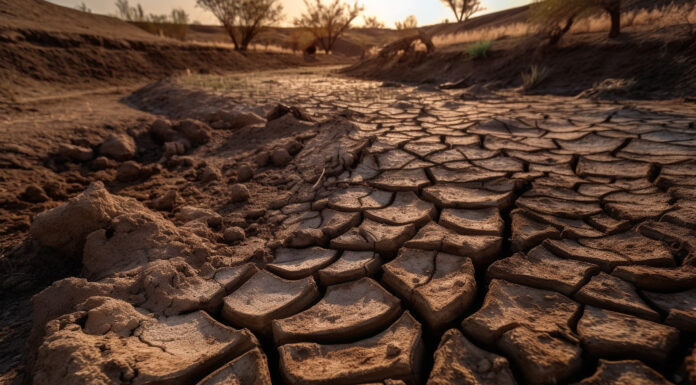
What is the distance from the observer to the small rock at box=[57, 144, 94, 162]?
8.04ft

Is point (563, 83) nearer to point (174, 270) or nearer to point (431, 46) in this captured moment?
point (431, 46)

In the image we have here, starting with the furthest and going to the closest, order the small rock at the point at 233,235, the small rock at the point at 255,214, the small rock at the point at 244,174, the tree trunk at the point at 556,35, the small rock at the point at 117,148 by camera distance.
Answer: the tree trunk at the point at 556,35 → the small rock at the point at 117,148 → the small rock at the point at 244,174 → the small rock at the point at 255,214 → the small rock at the point at 233,235

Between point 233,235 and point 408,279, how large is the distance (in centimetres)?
88

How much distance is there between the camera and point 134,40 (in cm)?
852

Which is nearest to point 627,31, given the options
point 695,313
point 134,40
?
point 695,313

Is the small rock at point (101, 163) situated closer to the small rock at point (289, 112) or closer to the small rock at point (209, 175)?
the small rock at point (209, 175)

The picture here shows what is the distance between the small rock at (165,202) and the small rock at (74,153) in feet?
3.90

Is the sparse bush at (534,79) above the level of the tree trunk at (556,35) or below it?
below

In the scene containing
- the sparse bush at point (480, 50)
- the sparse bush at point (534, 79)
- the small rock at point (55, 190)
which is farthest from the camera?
the sparse bush at point (480, 50)

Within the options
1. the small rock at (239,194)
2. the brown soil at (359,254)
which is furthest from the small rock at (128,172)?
the small rock at (239,194)

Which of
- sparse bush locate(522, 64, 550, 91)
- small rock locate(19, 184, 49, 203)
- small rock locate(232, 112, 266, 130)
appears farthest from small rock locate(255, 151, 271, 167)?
sparse bush locate(522, 64, 550, 91)

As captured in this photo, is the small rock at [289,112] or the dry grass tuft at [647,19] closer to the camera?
the small rock at [289,112]

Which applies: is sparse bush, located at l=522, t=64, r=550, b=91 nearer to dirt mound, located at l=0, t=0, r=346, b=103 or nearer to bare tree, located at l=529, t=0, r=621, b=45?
bare tree, located at l=529, t=0, r=621, b=45

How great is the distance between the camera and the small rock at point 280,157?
2.31 metres
